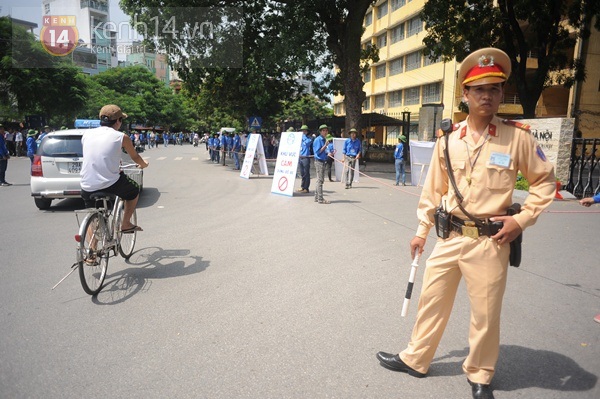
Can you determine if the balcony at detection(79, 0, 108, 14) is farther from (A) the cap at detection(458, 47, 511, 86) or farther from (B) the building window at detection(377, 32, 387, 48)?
(A) the cap at detection(458, 47, 511, 86)

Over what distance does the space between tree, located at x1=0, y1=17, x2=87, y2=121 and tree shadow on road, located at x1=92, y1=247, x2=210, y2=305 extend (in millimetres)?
32366

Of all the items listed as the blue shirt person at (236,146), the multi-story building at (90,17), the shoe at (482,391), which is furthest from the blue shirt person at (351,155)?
the multi-story building at (90,17)

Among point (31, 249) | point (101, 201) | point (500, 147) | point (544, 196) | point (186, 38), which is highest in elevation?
point (186, 38)

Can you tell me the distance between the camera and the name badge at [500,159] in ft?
8.40

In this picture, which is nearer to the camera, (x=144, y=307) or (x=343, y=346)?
(x=343, y=346)

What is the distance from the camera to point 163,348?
336cm

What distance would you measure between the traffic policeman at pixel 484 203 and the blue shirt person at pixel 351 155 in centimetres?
1103

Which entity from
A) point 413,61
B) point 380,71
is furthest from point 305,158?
point 380,71

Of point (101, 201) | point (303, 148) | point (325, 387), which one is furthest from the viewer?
point (303, 148)

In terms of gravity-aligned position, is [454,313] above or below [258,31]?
below

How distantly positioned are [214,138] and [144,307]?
23489 millimetres

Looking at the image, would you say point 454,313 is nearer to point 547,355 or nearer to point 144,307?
point 547,355

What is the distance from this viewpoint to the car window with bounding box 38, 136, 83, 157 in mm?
9242

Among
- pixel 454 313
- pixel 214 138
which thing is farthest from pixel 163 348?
pixel 214 138
